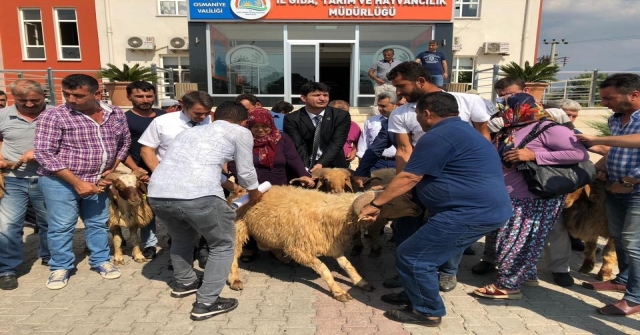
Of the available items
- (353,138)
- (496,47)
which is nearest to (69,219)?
(353,138)

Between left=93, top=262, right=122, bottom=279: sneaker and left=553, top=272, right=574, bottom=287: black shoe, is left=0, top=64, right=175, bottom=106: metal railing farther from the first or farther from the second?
left=553, top=272, right=574, bottom=287: black shoe

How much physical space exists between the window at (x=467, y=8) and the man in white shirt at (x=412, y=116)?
16694 mm

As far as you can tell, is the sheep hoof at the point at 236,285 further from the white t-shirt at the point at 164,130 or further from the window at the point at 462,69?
the window at the point at 462,69

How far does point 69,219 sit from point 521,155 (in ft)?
15.7

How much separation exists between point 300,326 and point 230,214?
3.99ft

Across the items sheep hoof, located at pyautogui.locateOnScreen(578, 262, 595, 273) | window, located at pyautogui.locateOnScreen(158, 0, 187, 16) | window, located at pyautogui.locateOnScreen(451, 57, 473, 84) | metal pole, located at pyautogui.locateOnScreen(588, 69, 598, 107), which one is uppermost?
window, located at pyautogui.locateOnScreen(158, 0, 187, 16)

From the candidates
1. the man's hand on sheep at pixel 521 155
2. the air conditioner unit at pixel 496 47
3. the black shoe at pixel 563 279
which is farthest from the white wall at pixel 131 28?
the black shoe at pixel 563 279

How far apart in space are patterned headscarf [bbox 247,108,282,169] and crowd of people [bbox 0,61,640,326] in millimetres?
13

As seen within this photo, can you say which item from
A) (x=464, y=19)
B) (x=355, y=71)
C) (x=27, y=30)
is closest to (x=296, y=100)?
(x=355, y=71)

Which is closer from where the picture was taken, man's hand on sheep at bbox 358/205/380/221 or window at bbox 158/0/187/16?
man's hand on sheep at bbox 358/205/380/221

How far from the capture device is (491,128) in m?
4.19

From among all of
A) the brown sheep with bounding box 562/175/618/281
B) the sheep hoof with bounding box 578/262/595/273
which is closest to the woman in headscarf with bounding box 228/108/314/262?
the brown sheep with bounding box 562/175/618/281

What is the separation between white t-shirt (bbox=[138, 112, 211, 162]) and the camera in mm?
4531

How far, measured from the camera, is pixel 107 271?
457 centimetres
